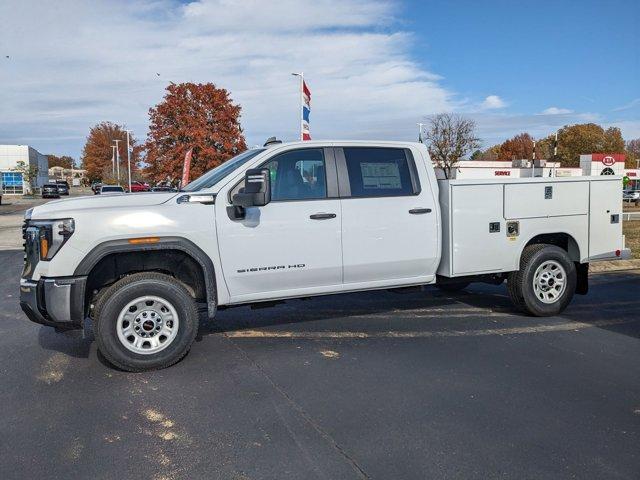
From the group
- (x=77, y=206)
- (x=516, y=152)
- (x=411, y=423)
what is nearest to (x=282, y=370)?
(x=411, y=423)

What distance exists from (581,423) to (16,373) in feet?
15.5

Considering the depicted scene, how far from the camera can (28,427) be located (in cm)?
411

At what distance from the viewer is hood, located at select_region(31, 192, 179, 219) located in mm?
5182

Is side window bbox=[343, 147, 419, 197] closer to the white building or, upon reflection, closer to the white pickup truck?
the white pickup truck

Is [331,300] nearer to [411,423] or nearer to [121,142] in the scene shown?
[411,423]

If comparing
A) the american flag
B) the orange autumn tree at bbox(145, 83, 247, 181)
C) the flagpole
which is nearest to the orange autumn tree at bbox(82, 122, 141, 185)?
the flagpole

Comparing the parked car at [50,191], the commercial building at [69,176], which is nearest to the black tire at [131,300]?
→ the parked car at [50,191]

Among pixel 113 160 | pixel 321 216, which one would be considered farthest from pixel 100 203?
pixel 113 160

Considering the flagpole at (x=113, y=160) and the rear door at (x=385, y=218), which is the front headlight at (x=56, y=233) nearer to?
the rear door at (x=385, y=218)

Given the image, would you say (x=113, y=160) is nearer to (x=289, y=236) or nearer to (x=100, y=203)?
(x=100, y=203)

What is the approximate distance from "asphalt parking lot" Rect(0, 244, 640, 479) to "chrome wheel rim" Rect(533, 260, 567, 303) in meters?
0.28

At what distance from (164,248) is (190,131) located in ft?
A: 96.2

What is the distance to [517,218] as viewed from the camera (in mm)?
6871

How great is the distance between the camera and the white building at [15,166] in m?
73.0
